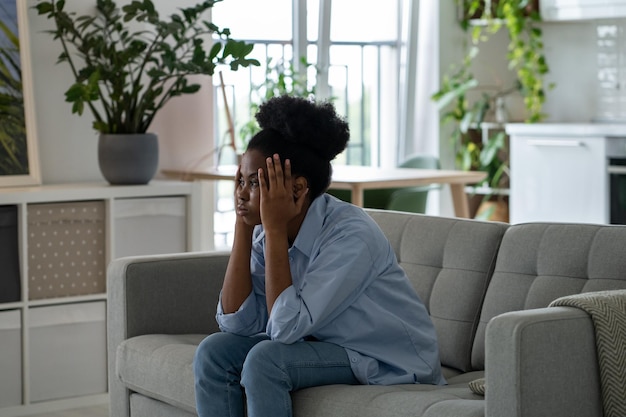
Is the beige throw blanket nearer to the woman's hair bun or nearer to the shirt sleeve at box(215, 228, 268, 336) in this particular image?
the woman's hair bun

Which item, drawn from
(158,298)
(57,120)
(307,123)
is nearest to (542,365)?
(307,123)

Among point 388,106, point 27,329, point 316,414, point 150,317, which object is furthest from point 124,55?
point 388,106

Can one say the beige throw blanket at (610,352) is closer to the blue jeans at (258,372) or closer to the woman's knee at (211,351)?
the blue jeans at (258,372)

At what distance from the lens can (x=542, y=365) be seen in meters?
2.14

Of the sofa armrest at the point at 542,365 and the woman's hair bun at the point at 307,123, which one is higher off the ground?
the woman's hair bun at the point at 307,123

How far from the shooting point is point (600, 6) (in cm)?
626

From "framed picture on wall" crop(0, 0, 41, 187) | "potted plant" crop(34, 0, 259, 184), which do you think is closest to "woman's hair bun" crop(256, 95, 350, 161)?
"potted plant" crop(34, 0, 259, 184)

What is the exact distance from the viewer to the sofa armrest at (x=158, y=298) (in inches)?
126

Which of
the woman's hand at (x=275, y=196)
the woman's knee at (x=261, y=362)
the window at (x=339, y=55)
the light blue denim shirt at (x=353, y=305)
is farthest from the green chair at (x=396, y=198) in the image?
the woman's knee at (x=261, y=362)

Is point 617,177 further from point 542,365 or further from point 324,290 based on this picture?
point 542,365

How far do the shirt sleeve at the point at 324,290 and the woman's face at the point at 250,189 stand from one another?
19cm

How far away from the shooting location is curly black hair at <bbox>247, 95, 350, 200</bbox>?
258cm

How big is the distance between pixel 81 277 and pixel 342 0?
2.92 m

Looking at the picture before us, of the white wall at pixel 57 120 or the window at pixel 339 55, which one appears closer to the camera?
the white wall at pixel 57 120
